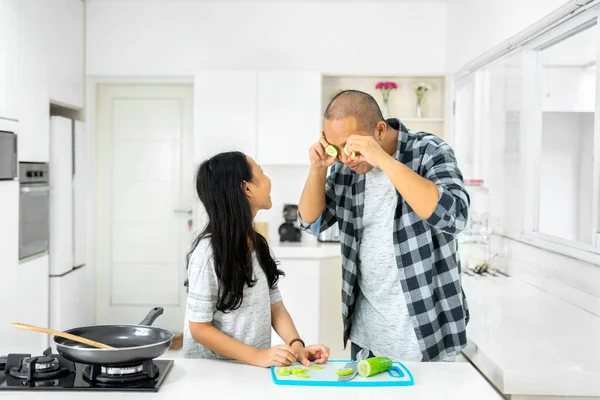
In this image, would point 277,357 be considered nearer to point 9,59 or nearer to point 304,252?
point 304,252

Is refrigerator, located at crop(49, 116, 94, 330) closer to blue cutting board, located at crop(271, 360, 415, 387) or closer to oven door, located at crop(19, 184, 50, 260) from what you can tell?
oven door, located at crop(19, 184, 50, 260)

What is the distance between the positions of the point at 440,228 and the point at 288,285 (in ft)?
8.89

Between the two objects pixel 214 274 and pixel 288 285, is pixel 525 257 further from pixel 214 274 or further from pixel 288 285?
pixel 214 274

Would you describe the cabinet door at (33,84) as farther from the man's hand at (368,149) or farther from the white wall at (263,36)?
the man's hand at (368,149)

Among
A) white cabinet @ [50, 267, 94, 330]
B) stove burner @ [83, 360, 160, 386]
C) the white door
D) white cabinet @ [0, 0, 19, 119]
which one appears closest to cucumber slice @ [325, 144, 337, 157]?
stove burner @ [83, 360, 160, 386]

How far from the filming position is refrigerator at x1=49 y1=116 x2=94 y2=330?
4.58m

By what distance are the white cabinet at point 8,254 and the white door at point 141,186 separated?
5.67 ft

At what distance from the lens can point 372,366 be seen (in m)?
1.69

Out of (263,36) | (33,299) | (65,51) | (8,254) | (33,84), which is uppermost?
(263,36)

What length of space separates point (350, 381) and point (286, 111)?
3.52 meters

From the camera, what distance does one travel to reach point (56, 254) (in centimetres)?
458

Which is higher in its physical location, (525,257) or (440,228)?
(440,228)

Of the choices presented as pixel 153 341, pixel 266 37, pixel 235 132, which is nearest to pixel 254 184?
pixel 153 341

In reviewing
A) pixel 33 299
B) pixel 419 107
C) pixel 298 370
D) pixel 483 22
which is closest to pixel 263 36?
pixel 419 107
